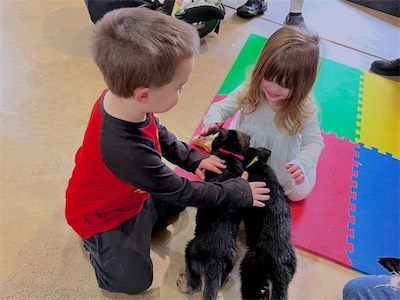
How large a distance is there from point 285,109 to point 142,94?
0.50 metres

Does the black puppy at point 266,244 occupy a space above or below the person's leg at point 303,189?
above

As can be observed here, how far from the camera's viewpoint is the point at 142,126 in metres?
0.92

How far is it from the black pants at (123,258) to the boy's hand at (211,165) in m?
0.22

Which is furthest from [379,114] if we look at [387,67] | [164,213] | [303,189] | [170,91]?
[170,91]

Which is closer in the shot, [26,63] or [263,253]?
[263,253]

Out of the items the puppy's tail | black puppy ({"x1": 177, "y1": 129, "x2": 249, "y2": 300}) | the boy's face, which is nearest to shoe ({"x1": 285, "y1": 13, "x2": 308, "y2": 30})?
black puppy ({"x1": 177, "y1": 129, "x2": 249, "y2": 300})

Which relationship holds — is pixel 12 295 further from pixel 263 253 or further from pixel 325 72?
pixel 325 72

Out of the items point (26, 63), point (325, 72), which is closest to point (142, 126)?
point (26, 63)

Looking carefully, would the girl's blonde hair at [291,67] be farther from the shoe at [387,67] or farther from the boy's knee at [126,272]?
the shoe at [387,67]

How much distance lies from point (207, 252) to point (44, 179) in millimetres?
657

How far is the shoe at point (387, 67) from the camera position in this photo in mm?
1921

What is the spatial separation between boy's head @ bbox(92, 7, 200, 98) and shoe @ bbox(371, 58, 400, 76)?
1403 millimetres

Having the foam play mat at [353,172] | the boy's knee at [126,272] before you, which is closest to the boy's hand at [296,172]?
the foam play mat at [353,172]

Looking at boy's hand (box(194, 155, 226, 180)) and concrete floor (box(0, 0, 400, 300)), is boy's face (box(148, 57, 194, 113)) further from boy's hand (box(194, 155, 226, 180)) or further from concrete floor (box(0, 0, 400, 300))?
concrete floor (box(0, 0, 400, 300))
